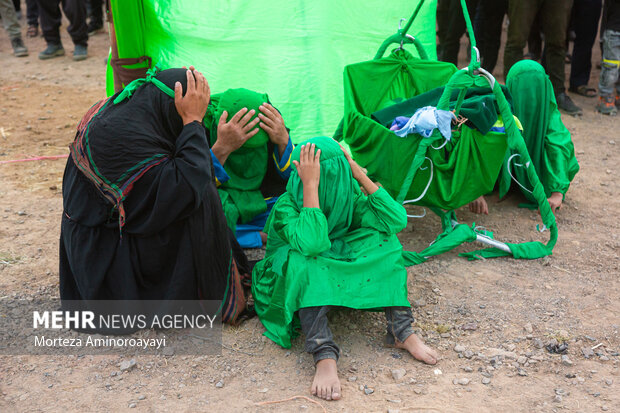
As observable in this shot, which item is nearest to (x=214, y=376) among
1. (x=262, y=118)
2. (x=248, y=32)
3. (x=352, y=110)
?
(x=262, y=118)

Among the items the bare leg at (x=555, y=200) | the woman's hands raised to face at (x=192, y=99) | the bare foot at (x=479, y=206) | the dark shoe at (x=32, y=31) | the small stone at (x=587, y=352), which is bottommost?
the small stone at (x=587, y=352)

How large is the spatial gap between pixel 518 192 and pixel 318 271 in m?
2.15

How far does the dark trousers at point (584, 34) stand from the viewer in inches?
227

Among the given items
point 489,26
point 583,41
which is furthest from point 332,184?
point 583,41

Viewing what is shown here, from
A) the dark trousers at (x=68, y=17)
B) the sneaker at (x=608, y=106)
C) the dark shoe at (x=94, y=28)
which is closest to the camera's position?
the sneaker at (x=608, y=106)

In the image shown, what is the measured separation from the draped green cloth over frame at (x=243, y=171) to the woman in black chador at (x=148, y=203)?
55 cm

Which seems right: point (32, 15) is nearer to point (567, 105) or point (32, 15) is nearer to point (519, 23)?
point (519, 23)

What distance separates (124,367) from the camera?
2422 mm

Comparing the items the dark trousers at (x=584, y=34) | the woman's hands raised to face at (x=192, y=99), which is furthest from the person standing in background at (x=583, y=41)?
the woman's hands raised to face at (x=192, y=99)

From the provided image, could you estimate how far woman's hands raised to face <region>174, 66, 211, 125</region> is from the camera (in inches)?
96.6

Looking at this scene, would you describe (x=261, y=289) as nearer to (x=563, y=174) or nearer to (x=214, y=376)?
(x=214, y=376)

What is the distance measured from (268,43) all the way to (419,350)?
241 centimetres

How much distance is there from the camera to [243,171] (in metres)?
3.27

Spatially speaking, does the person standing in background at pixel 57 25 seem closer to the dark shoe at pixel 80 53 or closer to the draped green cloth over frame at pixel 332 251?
the dark shoe at pixel 80 53
